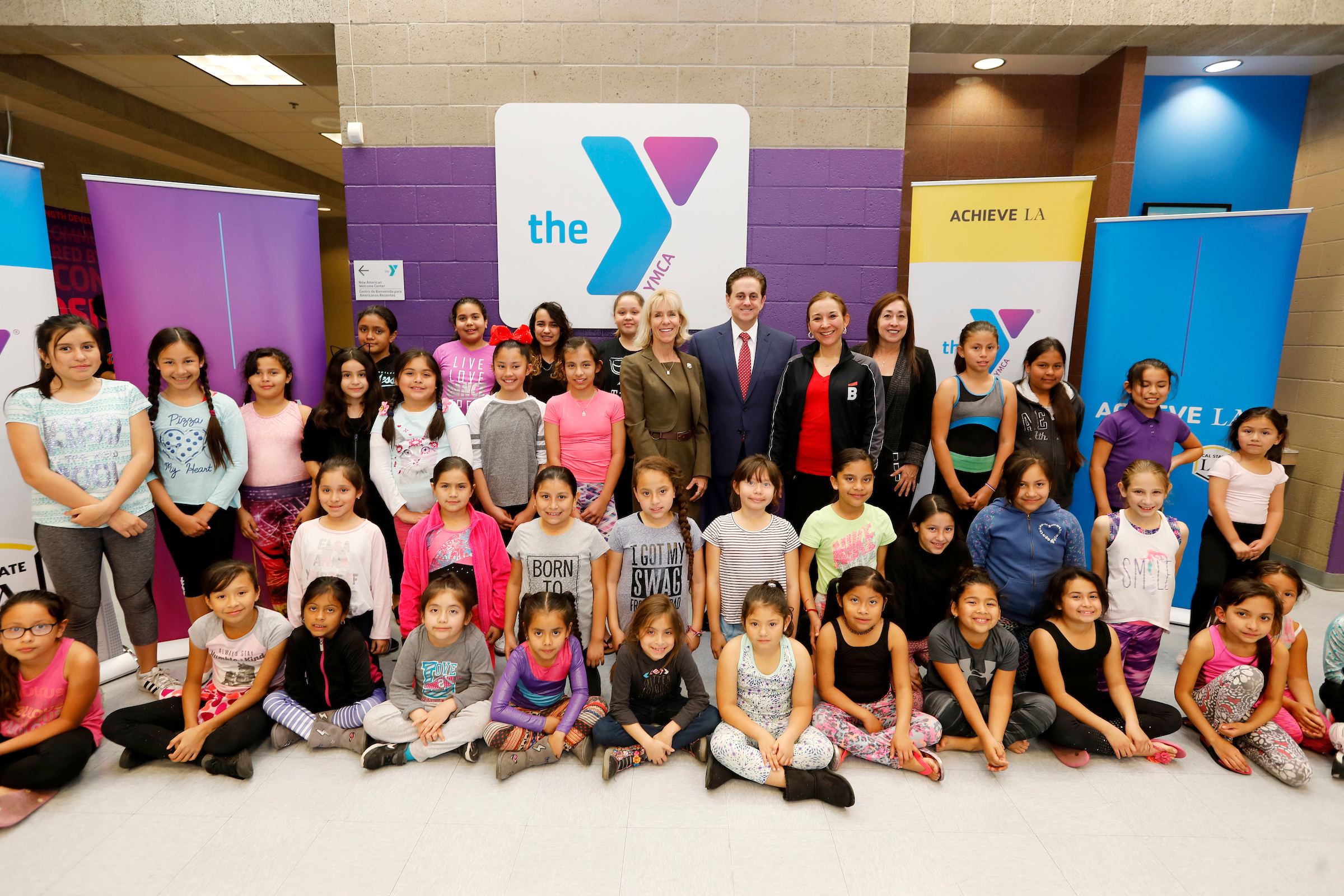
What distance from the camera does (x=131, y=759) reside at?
2211mm

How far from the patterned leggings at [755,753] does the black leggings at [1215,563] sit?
6.21 feet

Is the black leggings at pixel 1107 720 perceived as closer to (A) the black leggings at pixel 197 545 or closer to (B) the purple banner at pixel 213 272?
(A) the black leggings at pixel 197 545

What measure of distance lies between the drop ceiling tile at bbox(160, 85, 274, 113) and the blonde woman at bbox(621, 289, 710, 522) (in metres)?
4.94

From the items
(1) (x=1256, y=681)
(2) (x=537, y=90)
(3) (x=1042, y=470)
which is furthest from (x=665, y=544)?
(2) (x=537, y=90)

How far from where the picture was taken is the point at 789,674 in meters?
2.26

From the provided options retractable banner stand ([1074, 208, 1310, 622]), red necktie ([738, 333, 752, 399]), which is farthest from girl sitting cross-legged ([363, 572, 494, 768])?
retractable banner stand ([1074, 208, 1310, 622])

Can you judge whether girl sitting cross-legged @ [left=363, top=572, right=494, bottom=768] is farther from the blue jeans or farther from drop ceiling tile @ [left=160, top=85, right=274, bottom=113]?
drop ceiling tile @ [left=160, top=85, right=274, bottom=113]

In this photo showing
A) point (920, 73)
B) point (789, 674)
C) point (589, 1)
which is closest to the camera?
point (789, 674)

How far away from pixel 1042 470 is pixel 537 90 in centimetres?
312

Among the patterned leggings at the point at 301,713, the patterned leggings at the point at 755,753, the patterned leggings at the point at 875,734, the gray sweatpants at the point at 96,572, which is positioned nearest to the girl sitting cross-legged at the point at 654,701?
the patterned leggings at the point at 755,753

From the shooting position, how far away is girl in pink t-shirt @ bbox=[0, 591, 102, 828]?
202 cm

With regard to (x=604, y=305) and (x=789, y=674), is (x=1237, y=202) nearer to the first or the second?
(x=604, y=305)

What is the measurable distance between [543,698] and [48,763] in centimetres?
147

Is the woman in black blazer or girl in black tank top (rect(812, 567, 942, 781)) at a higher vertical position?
the woman in black blazer
